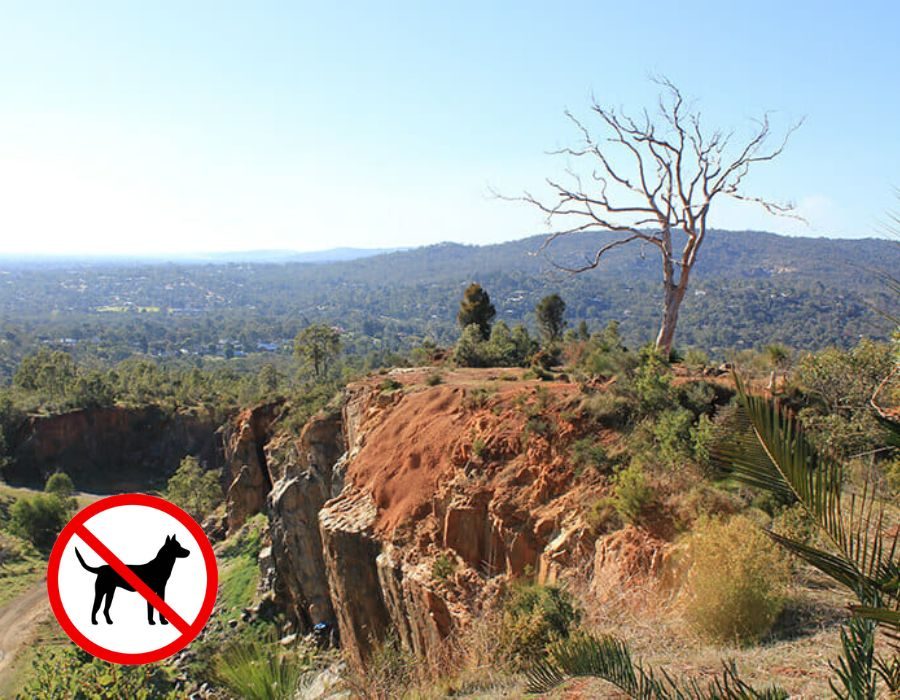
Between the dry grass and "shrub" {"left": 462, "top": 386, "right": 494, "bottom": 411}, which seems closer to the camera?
the dry grass

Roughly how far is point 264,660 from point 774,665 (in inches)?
185

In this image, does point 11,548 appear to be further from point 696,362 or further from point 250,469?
point 696,362

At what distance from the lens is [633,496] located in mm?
10883

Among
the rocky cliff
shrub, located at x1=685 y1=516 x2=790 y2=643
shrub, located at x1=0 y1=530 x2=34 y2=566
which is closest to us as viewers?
shrub, located at x1=685 y1=516 x2=790 y2=643

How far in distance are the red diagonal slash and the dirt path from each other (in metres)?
21.5

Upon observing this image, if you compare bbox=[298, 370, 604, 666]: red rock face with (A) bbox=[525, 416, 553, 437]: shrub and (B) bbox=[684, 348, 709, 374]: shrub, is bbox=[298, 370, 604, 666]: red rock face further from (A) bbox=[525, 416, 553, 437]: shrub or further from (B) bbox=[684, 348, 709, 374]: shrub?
(B) bbox=[684, 348, 709, 374]: shrub

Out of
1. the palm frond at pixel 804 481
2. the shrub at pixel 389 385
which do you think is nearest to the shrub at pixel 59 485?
the shrub at pixel 389 385

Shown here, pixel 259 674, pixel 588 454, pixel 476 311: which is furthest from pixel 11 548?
pixel 259 674

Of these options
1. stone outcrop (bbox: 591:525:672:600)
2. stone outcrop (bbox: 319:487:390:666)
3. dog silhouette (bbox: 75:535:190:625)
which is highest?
dog silhouette (bbox: 75:535:190:625)

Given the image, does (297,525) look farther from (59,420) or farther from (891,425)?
(59,420)

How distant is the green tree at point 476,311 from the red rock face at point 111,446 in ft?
76.6

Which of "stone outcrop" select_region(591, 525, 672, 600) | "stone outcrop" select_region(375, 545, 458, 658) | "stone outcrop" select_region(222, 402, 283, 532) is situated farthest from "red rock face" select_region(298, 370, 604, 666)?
"stone outcrop" select_region(222, 402, 283, 532)

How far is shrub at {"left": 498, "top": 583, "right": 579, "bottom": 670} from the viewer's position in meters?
8.56

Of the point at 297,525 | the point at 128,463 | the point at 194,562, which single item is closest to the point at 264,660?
the point at 194,562
